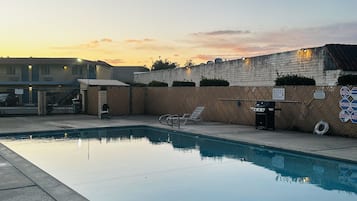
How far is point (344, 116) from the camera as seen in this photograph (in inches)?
489

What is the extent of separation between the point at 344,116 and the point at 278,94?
297 centimetres

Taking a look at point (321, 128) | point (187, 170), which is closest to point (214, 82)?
point (321, 128)

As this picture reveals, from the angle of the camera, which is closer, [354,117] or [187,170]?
[187,170]

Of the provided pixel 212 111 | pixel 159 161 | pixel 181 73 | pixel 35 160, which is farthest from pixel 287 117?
pixel 181 73

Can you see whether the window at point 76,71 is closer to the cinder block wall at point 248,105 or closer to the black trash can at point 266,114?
the cinder block wall at point 248,105

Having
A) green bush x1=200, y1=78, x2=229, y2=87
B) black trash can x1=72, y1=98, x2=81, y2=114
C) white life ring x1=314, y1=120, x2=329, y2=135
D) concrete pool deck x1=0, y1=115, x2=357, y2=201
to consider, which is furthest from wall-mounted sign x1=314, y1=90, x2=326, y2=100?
black trash can x1=72, y1=98, x2=81, y2=114

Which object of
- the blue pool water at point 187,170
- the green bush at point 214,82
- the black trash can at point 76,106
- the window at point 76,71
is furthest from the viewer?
the window at point 76,71

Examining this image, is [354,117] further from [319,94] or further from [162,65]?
[162,65]

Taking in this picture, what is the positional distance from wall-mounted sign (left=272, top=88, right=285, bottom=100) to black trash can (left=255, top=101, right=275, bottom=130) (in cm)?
70

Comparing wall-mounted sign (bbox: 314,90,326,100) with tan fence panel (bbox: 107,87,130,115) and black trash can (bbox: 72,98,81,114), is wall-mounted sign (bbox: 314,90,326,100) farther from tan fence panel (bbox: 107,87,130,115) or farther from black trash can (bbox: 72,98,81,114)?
black trash can (bbox: 72,98,81,114)

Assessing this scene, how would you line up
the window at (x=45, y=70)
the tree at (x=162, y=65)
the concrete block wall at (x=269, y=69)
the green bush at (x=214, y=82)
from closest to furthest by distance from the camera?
the concrete block wall at (x=269, y=69) < the green bush at (x=214, y=82) < the window at (x=45, y=70) < the tree at (x=162, y=65)

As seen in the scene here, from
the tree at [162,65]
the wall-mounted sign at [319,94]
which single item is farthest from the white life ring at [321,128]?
the tree at [162,65]

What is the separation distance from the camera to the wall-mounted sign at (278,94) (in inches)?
580

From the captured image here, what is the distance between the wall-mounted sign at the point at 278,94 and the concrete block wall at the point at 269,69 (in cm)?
344
